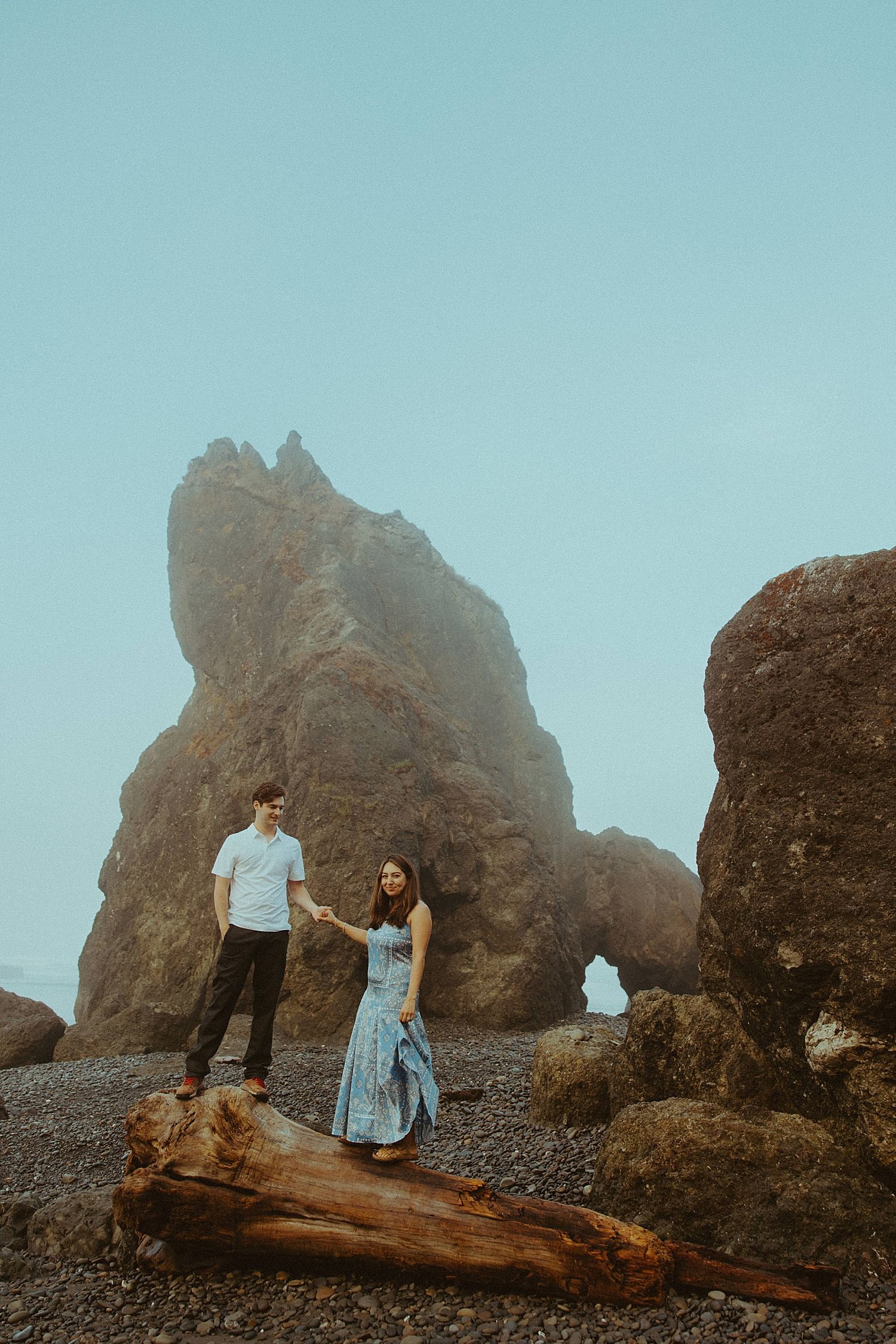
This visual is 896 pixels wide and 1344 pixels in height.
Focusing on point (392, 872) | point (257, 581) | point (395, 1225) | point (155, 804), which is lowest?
point (395, 1225)

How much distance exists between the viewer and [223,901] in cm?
875

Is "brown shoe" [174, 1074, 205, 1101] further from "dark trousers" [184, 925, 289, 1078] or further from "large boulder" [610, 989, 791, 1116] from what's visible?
"large boulder" [610, 989, 791, 1116]

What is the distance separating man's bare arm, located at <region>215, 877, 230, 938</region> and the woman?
1.71m

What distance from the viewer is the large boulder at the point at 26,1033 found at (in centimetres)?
1844

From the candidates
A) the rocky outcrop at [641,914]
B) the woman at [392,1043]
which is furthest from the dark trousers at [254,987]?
the rocky outcrop at [641,914]

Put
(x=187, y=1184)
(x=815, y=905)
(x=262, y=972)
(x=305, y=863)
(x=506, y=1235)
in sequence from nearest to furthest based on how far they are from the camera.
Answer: (x=506, y=1235) < (x=187, y=1184) < (x=815, y=905) < (x=262, y=972) < (x=305, y=863)

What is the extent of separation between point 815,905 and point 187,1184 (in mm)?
5331

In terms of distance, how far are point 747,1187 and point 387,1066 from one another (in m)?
2.89

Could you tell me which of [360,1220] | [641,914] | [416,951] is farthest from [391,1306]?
[641,914]

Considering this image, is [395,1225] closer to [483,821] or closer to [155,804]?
[483,821]

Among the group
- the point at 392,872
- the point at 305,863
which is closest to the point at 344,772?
the point at 305,863

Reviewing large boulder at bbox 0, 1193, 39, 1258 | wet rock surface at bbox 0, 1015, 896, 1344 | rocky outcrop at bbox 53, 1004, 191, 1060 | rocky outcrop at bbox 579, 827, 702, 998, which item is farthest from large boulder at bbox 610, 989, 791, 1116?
rocky outcrop at bbox 579, 827, 702, 998

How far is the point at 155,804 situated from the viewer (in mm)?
26594

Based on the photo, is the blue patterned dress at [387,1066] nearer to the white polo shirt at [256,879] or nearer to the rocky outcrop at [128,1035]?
the white polo shirt at [256,879]
